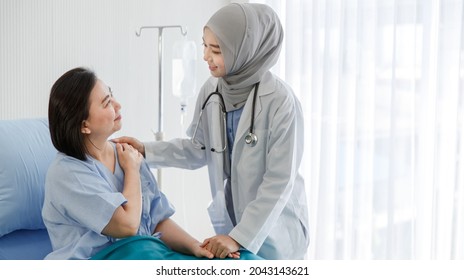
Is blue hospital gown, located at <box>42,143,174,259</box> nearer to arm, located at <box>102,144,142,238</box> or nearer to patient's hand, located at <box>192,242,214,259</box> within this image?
arm, located at <box>102,144,142,238</box>

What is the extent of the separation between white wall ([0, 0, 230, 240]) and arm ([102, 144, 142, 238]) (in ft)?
3.77

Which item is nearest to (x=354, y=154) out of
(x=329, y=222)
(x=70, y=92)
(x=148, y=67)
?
(x=329, y=222)

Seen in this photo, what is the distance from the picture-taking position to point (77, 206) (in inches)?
70.4

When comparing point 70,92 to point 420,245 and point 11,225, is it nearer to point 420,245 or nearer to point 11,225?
point 11,225

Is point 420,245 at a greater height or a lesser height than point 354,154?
lesser

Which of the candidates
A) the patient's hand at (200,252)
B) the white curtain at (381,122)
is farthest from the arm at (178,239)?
the white curtain at (381,122)

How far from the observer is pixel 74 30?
313cm

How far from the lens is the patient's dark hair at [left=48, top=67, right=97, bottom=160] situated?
184 centimetres

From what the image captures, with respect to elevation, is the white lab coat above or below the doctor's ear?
below

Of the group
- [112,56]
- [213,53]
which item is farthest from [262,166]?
[112,56]

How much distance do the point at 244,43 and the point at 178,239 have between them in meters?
0.63

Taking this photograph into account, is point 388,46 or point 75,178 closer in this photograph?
point 75,178

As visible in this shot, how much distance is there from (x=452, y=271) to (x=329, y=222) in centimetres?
129

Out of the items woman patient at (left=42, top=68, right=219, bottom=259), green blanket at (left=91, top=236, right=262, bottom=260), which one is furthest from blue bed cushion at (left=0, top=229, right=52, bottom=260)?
green blanket at (left=91, top=236, right=262, bottom=260)
